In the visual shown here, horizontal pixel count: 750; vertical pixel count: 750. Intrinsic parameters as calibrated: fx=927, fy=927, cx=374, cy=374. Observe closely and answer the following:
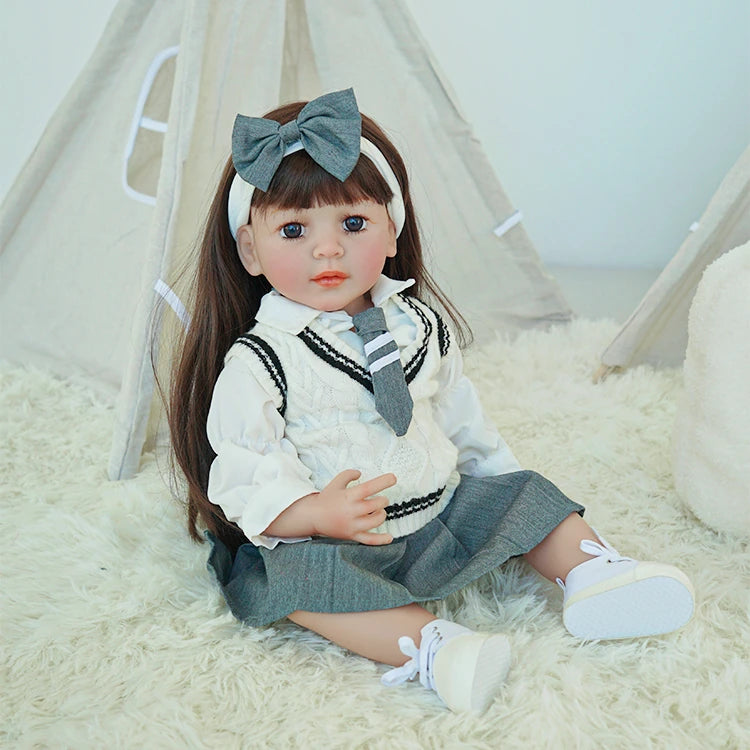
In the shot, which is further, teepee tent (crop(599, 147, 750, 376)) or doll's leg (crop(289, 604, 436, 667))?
teepee tent (crop(599, 147, 750, 376))

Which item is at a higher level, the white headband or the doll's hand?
the white headband

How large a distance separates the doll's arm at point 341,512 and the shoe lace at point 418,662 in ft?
0.42

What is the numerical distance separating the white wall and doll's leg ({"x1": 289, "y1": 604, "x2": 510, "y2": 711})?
2.24 metres

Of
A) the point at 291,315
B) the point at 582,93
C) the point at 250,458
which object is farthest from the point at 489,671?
the point at 582,93

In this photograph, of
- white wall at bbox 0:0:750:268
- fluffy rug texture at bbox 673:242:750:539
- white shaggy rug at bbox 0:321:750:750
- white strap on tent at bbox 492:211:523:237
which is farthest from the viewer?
white wall at bbox 0:0:750:268

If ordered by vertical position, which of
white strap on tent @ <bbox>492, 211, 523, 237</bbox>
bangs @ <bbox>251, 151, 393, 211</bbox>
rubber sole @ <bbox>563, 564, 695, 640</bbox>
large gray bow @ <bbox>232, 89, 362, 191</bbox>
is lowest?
rubber sole @ <bbox>563, 564, 695, 640</bbox>

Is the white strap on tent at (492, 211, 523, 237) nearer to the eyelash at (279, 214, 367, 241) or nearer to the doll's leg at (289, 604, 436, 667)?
the eyelash at (279, 214, 367, 241)

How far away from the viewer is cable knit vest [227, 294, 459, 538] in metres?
1.24

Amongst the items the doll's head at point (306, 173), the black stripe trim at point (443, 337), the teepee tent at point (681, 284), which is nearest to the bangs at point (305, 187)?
the doll's head at point (306, 173)

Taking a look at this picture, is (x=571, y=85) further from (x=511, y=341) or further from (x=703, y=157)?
(x=511, y=341)

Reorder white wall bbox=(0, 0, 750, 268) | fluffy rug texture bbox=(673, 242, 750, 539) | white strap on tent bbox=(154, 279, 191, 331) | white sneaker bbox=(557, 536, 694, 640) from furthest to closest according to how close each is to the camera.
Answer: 1. white wall bbox=(0, 0, 750, 268)
2. white strap on tent bbox=(154, 279, 191, 331)
3. fluffy rug texture bbox=(673, 242, 750, 539)
4. white sneaker bbox=(557, 536, 694, 640)

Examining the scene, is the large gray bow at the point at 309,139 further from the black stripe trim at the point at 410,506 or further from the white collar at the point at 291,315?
the black stripe trim at the point at 410,506

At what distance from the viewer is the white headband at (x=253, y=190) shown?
4.11ft

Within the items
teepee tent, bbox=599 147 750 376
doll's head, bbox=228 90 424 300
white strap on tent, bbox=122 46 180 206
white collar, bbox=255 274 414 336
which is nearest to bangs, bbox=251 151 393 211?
doll's head, bbox=228 90 424 300
